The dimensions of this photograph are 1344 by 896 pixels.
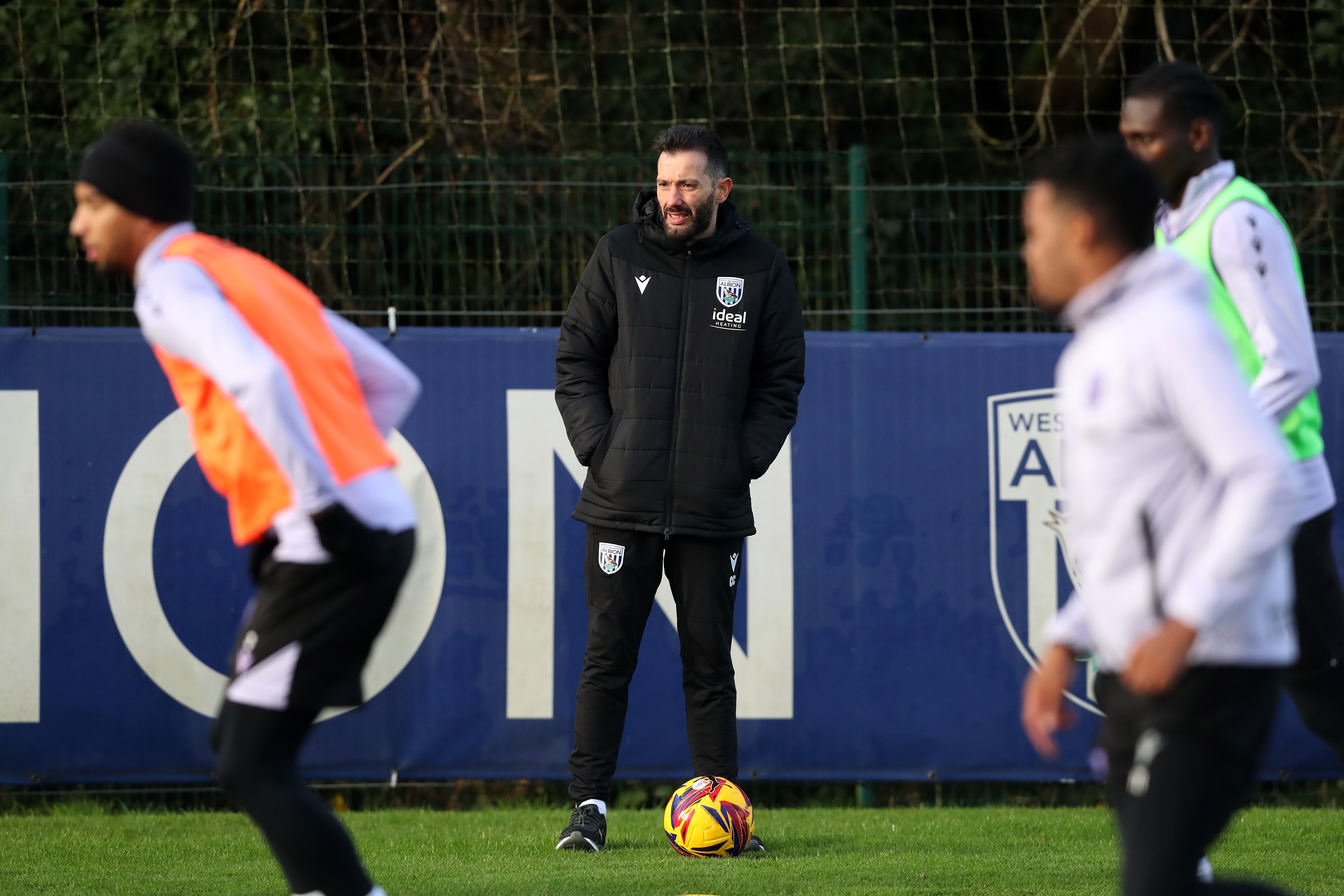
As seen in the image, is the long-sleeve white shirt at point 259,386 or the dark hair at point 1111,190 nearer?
the dark hair at point 1111,190

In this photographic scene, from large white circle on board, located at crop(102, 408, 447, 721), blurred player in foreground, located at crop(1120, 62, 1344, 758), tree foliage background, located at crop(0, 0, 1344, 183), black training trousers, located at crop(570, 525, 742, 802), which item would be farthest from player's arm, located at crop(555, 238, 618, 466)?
tree foliage background, located at crop(0, 0, 1344, 183)

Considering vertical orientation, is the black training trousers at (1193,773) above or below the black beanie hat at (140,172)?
below

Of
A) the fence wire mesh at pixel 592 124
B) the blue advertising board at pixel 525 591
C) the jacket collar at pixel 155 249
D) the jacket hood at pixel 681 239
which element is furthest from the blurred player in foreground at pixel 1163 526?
the fence wire mesh at pixel 592 124

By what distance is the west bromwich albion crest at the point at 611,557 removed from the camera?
5207 mm

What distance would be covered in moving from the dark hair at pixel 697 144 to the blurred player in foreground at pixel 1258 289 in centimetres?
172

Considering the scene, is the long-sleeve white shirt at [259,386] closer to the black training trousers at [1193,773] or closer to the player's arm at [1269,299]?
the black training trousers at [1193,773]

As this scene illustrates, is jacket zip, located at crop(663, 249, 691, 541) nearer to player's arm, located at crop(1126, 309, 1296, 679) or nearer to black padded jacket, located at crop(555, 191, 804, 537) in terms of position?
black padded jacket, located at crop(555, 191, 804, 537)

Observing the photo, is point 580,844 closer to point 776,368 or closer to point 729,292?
point 776,368

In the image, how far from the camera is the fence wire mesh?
22.8 feet

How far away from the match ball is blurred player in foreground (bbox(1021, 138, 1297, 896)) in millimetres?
2568

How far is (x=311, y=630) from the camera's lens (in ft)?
10.0

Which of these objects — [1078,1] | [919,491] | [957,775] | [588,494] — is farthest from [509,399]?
[1078,1]

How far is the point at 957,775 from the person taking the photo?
21.5ft

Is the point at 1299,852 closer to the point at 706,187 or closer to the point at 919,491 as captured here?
the point at 919,491
